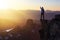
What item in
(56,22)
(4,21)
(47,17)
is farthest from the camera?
(4,21)

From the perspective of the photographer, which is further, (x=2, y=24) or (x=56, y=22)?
(x=2, y=24)

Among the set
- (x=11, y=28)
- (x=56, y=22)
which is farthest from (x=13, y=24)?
(x=56, y=22)

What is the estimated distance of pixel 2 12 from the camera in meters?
11.4

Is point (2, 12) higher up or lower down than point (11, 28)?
higher up

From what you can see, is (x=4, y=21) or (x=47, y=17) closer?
(x=47, y=17)

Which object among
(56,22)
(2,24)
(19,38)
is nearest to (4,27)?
(2,24)

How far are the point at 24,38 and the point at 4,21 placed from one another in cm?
153

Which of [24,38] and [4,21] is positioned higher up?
[4,21]

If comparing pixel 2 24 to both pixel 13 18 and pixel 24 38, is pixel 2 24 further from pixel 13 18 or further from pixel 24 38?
pixel 24 38

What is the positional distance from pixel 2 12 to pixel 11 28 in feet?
3.51

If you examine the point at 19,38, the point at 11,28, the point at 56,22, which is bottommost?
the point at 19,38

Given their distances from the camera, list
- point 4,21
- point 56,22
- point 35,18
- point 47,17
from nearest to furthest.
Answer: point 56,22 → point 47,17 → point 35,18 → point 4,21

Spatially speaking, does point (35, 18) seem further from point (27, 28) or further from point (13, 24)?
point (13, 24)

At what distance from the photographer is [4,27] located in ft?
36.9
